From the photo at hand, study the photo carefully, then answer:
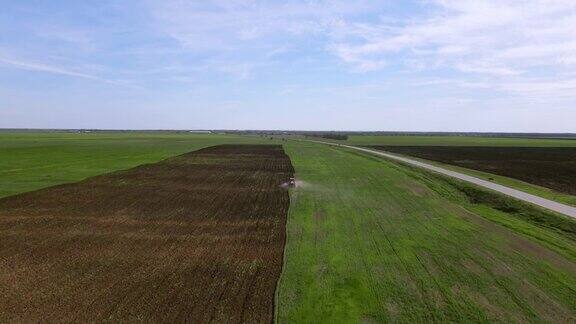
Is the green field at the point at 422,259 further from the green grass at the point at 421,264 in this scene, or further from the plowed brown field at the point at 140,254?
the plowed brown field at the point at 140,254

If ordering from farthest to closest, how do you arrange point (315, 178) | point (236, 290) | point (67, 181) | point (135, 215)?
point (315, 178) → point (67, 181) → point (135, 215) → point (236, 290)

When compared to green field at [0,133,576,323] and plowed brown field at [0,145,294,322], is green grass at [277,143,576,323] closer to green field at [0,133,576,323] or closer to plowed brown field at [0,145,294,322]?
green field at [0,133,576,323]

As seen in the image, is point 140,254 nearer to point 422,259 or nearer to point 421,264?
point 421,264

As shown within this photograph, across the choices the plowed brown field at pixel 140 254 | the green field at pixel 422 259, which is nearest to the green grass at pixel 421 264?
the green field at pixel 422 259

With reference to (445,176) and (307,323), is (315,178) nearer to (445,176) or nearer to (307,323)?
(445,176)

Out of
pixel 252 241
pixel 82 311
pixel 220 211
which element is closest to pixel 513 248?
pixel 252 241

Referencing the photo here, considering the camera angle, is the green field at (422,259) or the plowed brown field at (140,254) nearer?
the plowed brown field at (140,254)
